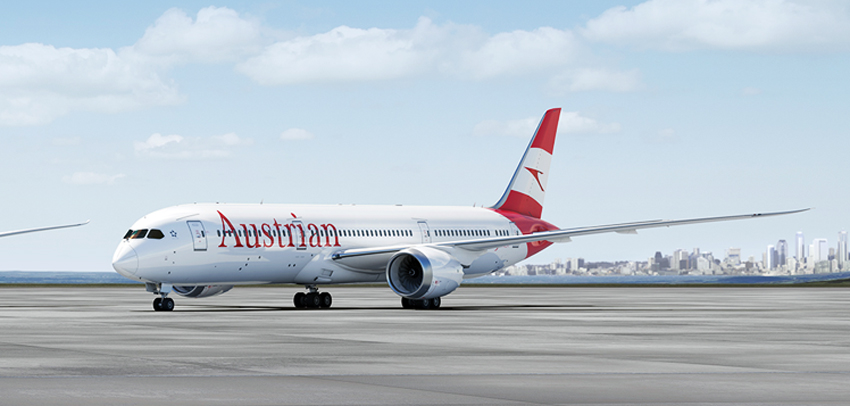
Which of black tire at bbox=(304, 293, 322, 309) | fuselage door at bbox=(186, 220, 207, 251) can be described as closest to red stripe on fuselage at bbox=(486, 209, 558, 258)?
black tire at bbox=(304, 293, 322, 309)

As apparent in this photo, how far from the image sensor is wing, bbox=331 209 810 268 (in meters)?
36.6

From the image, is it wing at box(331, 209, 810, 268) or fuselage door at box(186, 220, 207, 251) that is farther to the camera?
wing at box(331, 209, 810, 268)

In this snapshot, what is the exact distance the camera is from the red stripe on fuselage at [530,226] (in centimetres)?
4516

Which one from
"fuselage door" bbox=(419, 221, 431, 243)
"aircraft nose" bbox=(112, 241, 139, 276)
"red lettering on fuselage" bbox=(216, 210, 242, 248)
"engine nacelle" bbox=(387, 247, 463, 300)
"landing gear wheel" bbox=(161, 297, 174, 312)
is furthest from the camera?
"fuselage door" bbox=(419, 221, 431, 243)

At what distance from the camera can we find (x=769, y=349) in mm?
18031

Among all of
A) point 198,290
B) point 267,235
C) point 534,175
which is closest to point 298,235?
point 267,235

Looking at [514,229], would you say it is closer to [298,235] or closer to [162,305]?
[298,235]

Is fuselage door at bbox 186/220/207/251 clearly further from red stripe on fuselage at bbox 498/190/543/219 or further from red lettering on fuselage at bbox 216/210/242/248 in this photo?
red stripe on fuselage at bbox 498/190/543/219

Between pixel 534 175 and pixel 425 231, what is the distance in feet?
23.5

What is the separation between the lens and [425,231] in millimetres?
41594

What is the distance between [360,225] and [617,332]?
18.1 meters

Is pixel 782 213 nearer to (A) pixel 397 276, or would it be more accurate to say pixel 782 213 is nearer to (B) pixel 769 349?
(A) pixel 397 276

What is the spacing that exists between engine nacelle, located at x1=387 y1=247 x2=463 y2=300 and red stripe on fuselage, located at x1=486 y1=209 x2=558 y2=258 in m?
8.74

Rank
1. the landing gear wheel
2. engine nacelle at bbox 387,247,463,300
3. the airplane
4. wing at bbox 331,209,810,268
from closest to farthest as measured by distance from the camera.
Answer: the landing gear wheel, the airplane, engine nacelle at bbox 387,247,463,300, wing at bbox 331,209,810,268
